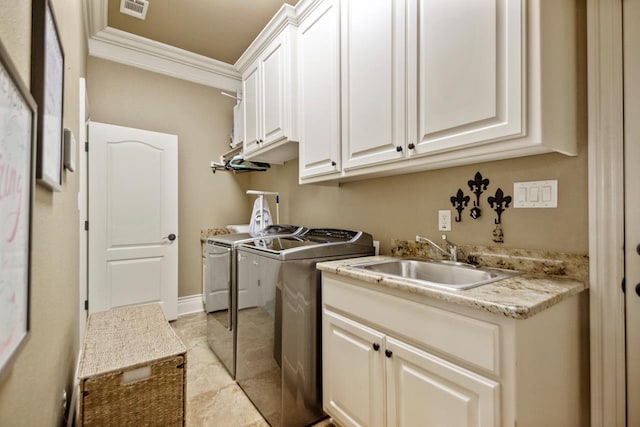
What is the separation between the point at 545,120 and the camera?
1099 mm

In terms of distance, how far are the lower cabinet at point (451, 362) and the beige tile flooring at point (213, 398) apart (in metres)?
0.60

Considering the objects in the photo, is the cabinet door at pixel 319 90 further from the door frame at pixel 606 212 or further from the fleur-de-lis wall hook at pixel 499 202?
the door frame at pixel 606 212

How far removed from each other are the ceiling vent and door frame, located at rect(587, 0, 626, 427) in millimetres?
2912

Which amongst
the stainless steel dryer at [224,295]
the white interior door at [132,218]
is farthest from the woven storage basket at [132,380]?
the white interior door at [132,218]

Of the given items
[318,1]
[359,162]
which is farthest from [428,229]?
[318,1]

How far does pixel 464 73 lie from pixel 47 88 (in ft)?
4.55

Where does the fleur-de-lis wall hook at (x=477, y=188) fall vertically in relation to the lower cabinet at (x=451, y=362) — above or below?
above

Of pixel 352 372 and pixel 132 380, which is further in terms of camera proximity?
pixel 352 372

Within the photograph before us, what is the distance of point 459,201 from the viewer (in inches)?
64.6

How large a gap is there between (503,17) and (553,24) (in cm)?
18

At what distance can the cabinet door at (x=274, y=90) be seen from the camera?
235 centimetres

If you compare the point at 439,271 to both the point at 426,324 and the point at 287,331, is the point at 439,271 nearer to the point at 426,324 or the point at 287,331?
the point at 426,324

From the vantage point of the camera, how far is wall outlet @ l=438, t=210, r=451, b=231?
1.69 meters

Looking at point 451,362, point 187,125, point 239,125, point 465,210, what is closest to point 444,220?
point 465,210
